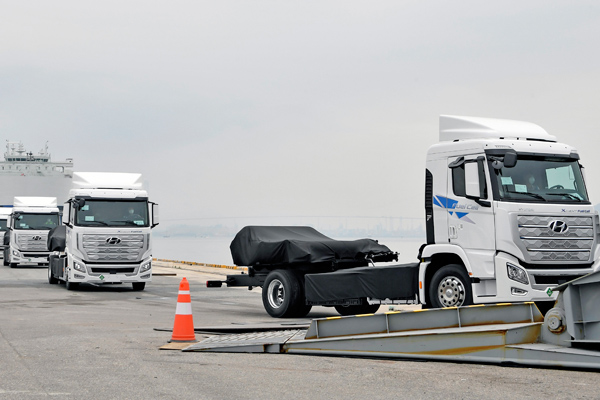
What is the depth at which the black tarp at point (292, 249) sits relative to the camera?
15094 millimetres

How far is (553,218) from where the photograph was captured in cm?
1125

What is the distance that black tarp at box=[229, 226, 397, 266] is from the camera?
15.1 metres

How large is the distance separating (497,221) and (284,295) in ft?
17.2

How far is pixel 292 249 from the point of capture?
1520 cm

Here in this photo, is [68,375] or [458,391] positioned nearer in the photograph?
[458,391]

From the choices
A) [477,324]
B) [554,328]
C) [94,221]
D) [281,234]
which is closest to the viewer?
[554,328]

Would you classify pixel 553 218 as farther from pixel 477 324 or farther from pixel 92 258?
pixel 92 258

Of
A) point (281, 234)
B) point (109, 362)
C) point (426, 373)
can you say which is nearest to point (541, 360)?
point (426, 373)

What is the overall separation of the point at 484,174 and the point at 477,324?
3.00 m

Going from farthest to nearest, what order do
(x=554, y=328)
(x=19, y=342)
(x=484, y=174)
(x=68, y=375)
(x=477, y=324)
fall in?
(x=484, y=174), (x=19, y=342), (x=477, y=324), (x=554, y=328), (x=68, y=375)

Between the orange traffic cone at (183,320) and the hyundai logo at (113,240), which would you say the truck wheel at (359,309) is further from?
the hyundai logo at (113,240)

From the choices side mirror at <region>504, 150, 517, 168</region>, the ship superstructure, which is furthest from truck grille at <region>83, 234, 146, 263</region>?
the ship superstructure

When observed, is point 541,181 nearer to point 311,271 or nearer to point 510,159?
point 510,159

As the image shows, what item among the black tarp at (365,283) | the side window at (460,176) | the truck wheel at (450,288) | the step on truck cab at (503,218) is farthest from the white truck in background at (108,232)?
the side window at (460,176)
